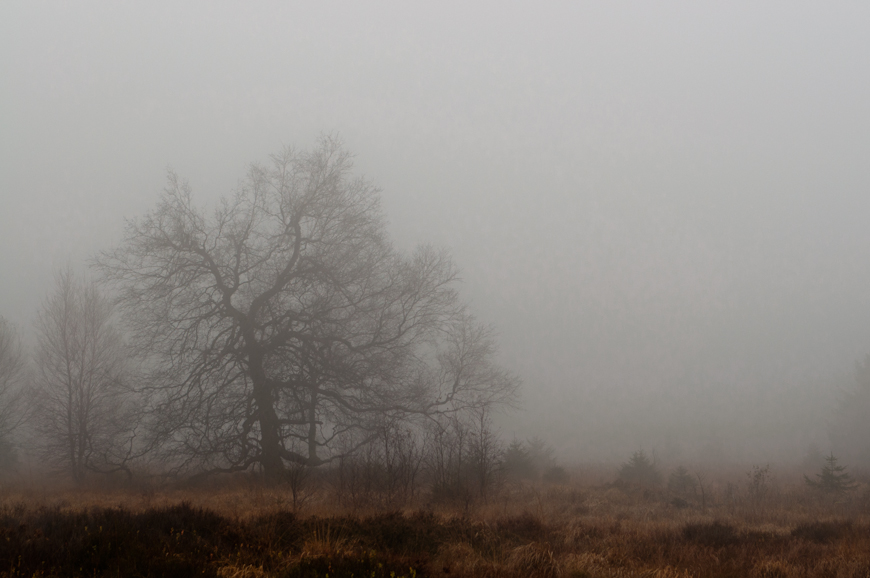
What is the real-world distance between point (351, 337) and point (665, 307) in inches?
4462

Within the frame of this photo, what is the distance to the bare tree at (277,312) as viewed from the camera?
45.8ft

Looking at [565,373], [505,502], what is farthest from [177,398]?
[565,373]

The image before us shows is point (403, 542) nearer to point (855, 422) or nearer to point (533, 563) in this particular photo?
point (533, 563)

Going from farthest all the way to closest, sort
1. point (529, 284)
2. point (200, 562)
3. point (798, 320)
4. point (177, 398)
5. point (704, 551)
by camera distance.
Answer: point (529, 284) → point (798, 320) → point (177, 398) → point (704, 551) → point (200, 562)

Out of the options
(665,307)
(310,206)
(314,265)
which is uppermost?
(665,307)

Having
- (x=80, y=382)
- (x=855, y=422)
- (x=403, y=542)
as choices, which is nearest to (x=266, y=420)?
(x=403, y=542)

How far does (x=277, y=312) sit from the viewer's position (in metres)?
14.5

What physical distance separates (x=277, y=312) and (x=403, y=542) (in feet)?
31.1

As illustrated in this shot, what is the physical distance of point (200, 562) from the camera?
4.80 meters

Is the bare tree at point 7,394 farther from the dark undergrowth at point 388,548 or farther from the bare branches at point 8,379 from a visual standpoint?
the dark undergrowth at point 388,548

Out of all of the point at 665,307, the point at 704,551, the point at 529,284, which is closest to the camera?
the point at 704,551

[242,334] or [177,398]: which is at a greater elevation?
[242,334]

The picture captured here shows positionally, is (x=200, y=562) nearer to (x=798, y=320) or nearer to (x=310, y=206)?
(x=310, y=206)

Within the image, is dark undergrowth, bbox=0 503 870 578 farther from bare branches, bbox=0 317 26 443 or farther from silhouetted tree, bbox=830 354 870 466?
silhouetted tree, bbox=830 354 870 466
